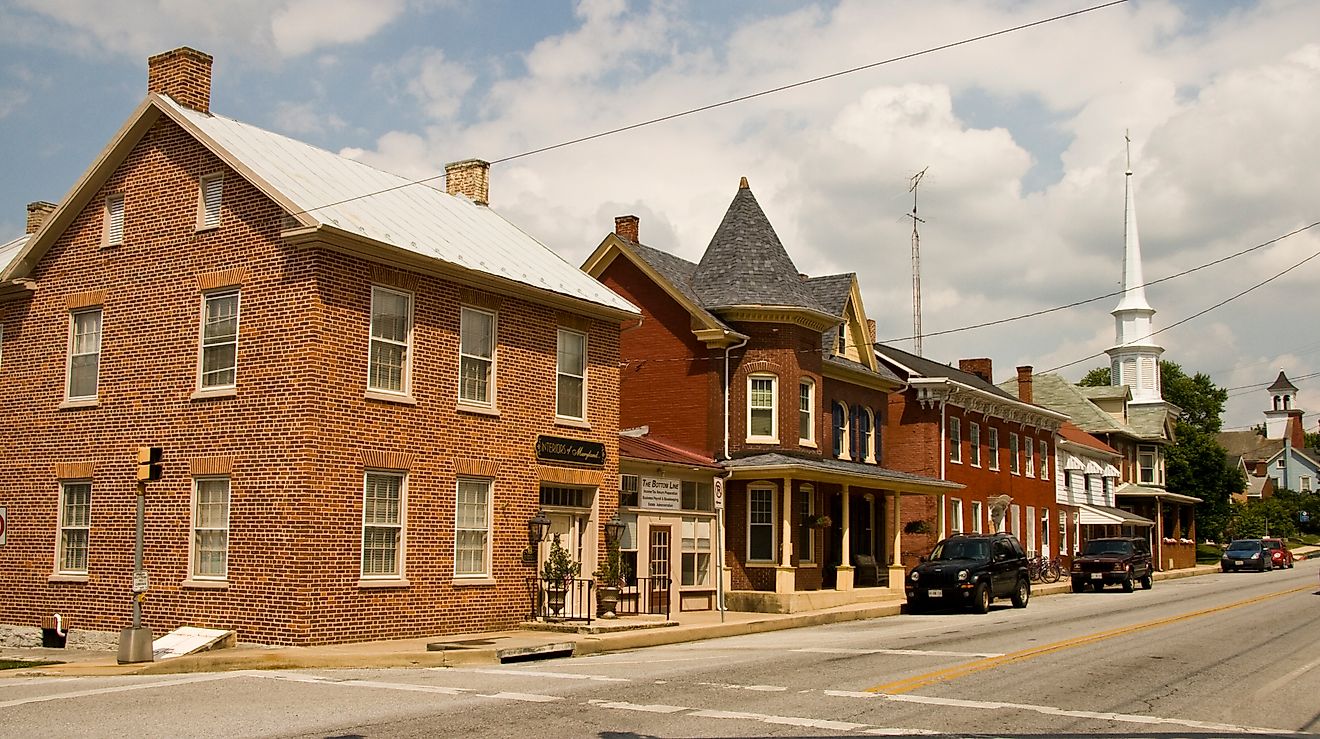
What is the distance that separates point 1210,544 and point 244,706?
85.0 m

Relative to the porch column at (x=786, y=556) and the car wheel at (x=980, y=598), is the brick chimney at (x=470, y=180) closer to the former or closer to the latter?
the porch column at (x=786, y=556)

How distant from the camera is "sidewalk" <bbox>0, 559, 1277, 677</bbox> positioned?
1620 cm

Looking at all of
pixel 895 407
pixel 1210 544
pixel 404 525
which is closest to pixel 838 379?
pixel 895 407

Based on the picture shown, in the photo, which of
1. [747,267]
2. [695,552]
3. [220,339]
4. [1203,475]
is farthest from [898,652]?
[1203,475]

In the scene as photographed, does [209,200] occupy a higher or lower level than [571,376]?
higher

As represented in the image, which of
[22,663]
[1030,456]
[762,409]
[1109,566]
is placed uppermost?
[762,409]

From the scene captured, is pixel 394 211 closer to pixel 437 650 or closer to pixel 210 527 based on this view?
pixel 210 527

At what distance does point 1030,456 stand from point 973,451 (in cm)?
679

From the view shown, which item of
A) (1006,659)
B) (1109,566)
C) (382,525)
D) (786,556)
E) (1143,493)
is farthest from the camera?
(1143,493)

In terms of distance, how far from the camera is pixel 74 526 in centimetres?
2147

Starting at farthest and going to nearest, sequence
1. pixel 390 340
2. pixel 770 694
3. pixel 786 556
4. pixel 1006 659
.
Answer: pixel 786 556, pixel 390 340, pixel 1006 659, pixel 770 694

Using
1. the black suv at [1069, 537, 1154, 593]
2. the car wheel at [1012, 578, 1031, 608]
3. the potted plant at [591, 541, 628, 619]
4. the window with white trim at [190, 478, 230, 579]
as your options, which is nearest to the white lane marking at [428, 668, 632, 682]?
the window with white trim at [190, 478, 230, 579]

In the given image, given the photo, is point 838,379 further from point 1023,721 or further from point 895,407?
point 1023,721

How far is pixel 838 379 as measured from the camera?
35.0 metres
